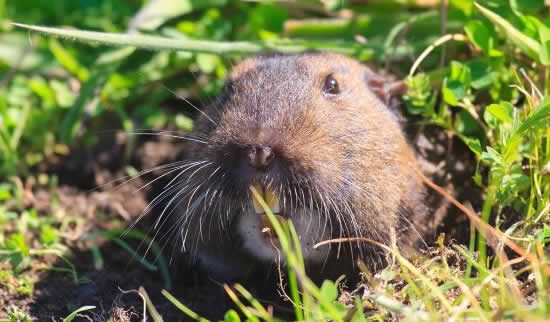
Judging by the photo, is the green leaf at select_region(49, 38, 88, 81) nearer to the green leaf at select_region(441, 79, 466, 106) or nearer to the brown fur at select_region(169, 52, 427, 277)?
the brown fur at select_region(169, 52, 427, 277)

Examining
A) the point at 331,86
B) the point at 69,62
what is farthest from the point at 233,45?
the point at 69,62

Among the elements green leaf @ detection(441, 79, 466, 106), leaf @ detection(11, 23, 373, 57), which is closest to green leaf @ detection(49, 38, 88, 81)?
leaf @ detection(11, 23, 373, 57)

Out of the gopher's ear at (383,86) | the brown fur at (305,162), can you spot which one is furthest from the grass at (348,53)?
the brown fur at (305,162)

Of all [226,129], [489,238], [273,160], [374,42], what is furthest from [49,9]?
[489,238]

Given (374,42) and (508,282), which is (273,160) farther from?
(374,42)

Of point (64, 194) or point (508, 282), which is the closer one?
point (508, 282)

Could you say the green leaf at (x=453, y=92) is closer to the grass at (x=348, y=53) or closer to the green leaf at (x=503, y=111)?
the grass at (x=348, y=53)
